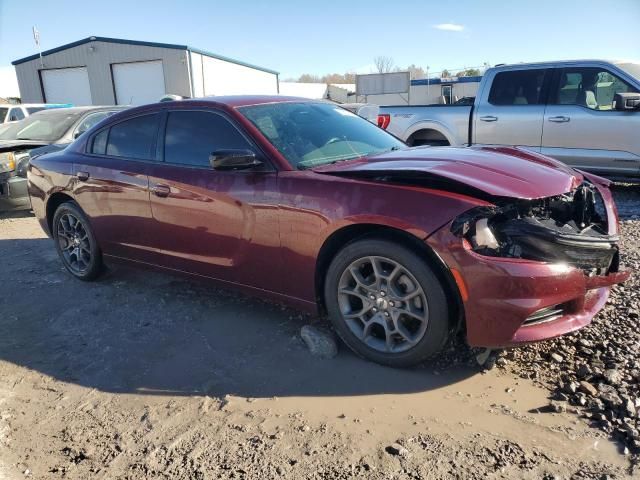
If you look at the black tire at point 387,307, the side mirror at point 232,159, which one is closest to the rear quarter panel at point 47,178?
the side mirror at point 232,159

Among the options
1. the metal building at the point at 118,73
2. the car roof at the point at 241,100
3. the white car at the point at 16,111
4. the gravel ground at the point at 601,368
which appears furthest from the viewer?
the metal building at the point at 118,73

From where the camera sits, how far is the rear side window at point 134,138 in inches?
169

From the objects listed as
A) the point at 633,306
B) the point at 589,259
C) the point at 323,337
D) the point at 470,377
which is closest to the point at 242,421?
the point at 323,337

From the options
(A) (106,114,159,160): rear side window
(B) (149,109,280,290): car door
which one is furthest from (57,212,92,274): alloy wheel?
(B) (149,109,280,290): car door

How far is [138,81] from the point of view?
27.3 metres

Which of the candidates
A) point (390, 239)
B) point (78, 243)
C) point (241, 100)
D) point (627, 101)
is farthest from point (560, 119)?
point (78, 243)

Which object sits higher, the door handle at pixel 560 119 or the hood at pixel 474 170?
the hood at pixel 474 170

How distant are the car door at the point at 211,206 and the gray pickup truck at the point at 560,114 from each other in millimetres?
5019

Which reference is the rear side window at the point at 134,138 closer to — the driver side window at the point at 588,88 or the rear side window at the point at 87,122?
the rear side window at the point at 87,122

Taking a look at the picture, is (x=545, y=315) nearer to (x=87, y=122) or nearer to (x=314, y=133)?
(x=314, y=133)

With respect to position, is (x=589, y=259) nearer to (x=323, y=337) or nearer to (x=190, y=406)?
(x=323, y=337)

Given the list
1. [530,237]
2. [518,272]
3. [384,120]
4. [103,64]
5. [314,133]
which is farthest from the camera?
[103,64]

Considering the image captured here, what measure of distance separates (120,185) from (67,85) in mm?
28634

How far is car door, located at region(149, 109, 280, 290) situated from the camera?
3.53 metres
